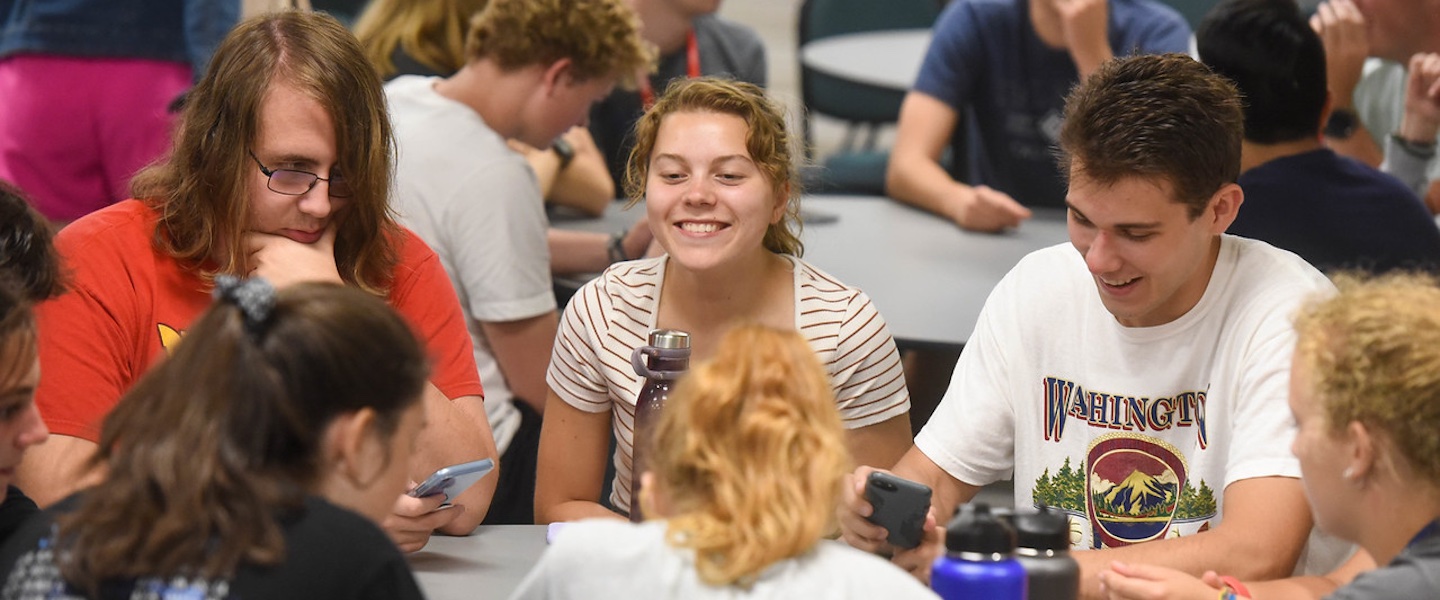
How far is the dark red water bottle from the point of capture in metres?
1.81

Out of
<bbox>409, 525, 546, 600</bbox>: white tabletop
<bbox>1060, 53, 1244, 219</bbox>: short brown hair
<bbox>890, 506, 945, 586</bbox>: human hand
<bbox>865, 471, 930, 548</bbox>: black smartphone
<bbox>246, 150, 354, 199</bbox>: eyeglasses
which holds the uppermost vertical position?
<bbox>1060, 53, 1244, 219</bbox>: short brown hair

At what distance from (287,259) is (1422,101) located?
8.67 ft

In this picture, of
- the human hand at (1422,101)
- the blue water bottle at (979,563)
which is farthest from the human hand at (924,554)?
the human hand at (1422,101)

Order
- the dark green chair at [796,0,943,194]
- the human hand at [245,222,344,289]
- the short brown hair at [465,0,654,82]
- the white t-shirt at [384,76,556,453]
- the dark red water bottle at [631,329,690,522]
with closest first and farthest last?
the dark red water bottle at [631,329,690,522] → the human hand at [245,222,344,289] → the white t-shirt at [384,76,556,453] → the short brown hair at [465,0,654,82] → the dark green chair at [796,0,943,194]

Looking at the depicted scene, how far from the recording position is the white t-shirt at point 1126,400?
1952mm

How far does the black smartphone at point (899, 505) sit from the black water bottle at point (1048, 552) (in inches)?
6.4

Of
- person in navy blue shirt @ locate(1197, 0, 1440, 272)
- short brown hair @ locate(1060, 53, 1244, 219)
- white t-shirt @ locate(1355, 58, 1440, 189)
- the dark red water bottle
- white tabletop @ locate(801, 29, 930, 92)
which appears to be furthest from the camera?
white tabletop @ locate(801, 29, 930, 92)

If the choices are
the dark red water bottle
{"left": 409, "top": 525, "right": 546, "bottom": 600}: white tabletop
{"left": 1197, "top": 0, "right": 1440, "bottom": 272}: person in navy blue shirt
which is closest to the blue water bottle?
the dark red water bottle

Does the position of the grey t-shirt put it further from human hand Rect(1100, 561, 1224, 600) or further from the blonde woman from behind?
the blonde woman from behind

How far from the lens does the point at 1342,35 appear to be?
341cm

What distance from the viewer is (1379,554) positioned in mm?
1502

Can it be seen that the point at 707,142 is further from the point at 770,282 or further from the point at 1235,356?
the point at 1235,356

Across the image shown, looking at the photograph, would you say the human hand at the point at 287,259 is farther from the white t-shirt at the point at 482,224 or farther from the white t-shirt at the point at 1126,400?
the white t-shirt at the point at 1126,400

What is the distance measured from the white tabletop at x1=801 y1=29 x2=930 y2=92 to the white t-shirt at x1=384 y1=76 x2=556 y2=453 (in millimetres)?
2070
